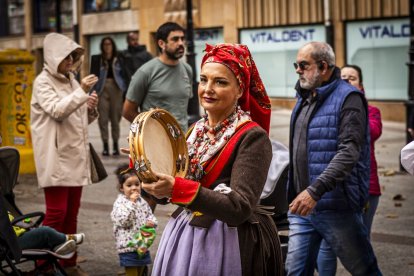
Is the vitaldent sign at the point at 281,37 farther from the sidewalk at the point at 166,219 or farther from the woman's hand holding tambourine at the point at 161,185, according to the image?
the woman's hand holding tambourine at the point at 161,185

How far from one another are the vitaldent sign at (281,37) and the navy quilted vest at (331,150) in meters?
17.6

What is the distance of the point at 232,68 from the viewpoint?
3.95m

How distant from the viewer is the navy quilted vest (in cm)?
558

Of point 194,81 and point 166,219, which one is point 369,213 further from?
point 194,81

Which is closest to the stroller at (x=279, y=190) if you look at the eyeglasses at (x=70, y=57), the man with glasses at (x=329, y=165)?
the man with glasses at (x=329, y=165)

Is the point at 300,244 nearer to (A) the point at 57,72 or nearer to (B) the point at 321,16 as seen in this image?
(A) the point at 57,72

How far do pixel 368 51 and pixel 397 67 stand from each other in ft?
2.76

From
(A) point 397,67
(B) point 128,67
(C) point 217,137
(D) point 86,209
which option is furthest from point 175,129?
(A) point 397,67

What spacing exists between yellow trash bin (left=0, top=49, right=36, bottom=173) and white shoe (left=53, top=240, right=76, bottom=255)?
22.5 feet

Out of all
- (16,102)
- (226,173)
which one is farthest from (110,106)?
(226,173)

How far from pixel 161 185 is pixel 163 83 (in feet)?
14.3

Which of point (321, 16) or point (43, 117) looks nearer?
point (43, 117)

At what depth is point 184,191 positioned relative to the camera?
3641mm

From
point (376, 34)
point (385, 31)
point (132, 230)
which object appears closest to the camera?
point (132, 230)
